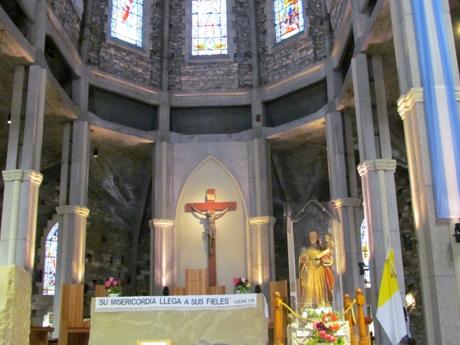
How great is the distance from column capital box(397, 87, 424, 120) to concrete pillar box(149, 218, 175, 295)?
33.4 ft

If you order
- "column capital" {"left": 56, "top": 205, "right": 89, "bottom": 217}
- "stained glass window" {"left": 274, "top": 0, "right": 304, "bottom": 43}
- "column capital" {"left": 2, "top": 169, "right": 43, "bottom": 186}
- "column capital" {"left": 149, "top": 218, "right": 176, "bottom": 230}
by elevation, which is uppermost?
"stained glass window" {"left": 274, "top": 0, "right": 304, "bottom": 43}

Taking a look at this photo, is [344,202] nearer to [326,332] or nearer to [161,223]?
[161,223]

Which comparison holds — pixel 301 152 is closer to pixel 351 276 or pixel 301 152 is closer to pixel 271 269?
pixel 271 269

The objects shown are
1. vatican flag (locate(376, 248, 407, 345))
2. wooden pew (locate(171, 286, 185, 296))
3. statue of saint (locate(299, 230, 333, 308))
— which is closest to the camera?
vatican flag (locate(376, 248, 407, 345))

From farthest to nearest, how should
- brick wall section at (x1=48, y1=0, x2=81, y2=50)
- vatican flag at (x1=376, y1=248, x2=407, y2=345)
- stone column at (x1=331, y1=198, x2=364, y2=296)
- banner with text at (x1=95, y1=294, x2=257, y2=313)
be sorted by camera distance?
1. brick wall section at (x1=48, y1=0, x2=81, y2=50)
2. stone column at (x1=331, y1=198, x2=364, y2=296)
3. vatican flag at (x1=376, y1=248, x2=407, y2=345)
4. banner with text at (x1=95, y1=294, x2=257, y2=313)

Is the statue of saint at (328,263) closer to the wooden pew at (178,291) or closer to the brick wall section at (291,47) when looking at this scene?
the wooden pew at (178,291)

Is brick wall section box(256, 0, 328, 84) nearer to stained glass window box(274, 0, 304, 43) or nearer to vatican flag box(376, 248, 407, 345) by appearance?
stained glass window box(274, 0, 304, 43)

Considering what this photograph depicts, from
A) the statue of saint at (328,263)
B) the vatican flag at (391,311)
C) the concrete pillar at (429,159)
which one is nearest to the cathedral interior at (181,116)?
the concrete pillar at (429,159)

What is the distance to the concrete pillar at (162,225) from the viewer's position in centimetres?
1823

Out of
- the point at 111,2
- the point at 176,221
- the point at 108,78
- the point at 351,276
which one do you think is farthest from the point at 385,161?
the point at 111,2

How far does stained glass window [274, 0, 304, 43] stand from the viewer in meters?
19.7

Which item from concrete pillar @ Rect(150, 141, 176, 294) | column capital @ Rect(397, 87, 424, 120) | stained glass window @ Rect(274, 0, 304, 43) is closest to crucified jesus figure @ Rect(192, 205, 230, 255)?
concrete pillar @ Rect(150, 141, 176, 294)

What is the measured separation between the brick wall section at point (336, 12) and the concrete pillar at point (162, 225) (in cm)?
666

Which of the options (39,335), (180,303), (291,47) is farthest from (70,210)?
(180,303)
